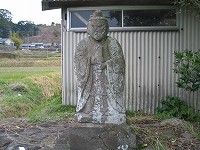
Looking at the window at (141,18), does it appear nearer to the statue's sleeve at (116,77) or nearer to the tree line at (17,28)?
the statue's sleeve at (116,77)

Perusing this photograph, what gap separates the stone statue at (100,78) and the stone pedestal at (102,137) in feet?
0.51

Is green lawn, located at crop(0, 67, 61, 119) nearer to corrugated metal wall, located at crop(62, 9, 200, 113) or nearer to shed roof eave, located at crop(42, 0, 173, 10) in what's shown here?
corrugated metal wall, located at crop(62, 9, 200, 113)

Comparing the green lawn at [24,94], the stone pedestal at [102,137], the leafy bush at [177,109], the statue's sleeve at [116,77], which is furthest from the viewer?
the green lawn at [24,94]

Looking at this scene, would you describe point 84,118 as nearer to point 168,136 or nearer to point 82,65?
point 82,65

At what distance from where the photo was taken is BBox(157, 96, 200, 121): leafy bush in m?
9.41

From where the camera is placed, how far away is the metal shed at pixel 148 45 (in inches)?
406

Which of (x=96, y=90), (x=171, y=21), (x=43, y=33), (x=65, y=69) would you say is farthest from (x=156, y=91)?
(x=43, y=33)

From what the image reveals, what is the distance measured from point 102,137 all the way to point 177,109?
14.5 ft

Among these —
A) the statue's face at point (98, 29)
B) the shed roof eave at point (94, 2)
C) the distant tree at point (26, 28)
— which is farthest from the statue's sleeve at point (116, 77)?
the distant tree at point (26, 28)

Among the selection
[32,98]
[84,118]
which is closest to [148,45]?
[84,118]

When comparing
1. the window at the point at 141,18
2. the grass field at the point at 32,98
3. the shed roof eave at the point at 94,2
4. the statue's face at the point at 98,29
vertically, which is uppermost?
the shed roof eave at the point at 94,2

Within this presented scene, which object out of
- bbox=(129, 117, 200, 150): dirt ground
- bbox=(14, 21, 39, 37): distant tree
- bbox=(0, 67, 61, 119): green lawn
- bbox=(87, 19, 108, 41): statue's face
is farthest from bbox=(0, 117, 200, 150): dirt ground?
bbox=(14, 21, 39, 37): distant tree

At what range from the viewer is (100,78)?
5969 millimetres

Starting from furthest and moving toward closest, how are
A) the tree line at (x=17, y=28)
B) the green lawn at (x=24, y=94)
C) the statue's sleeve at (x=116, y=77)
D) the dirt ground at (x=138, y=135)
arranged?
the tree line at (x=17, y=28) < the green lawn at (x=24, y=94) < the dirt ground at (x=138, y=135) < the statue's sleeve at (x=116, y=77)
